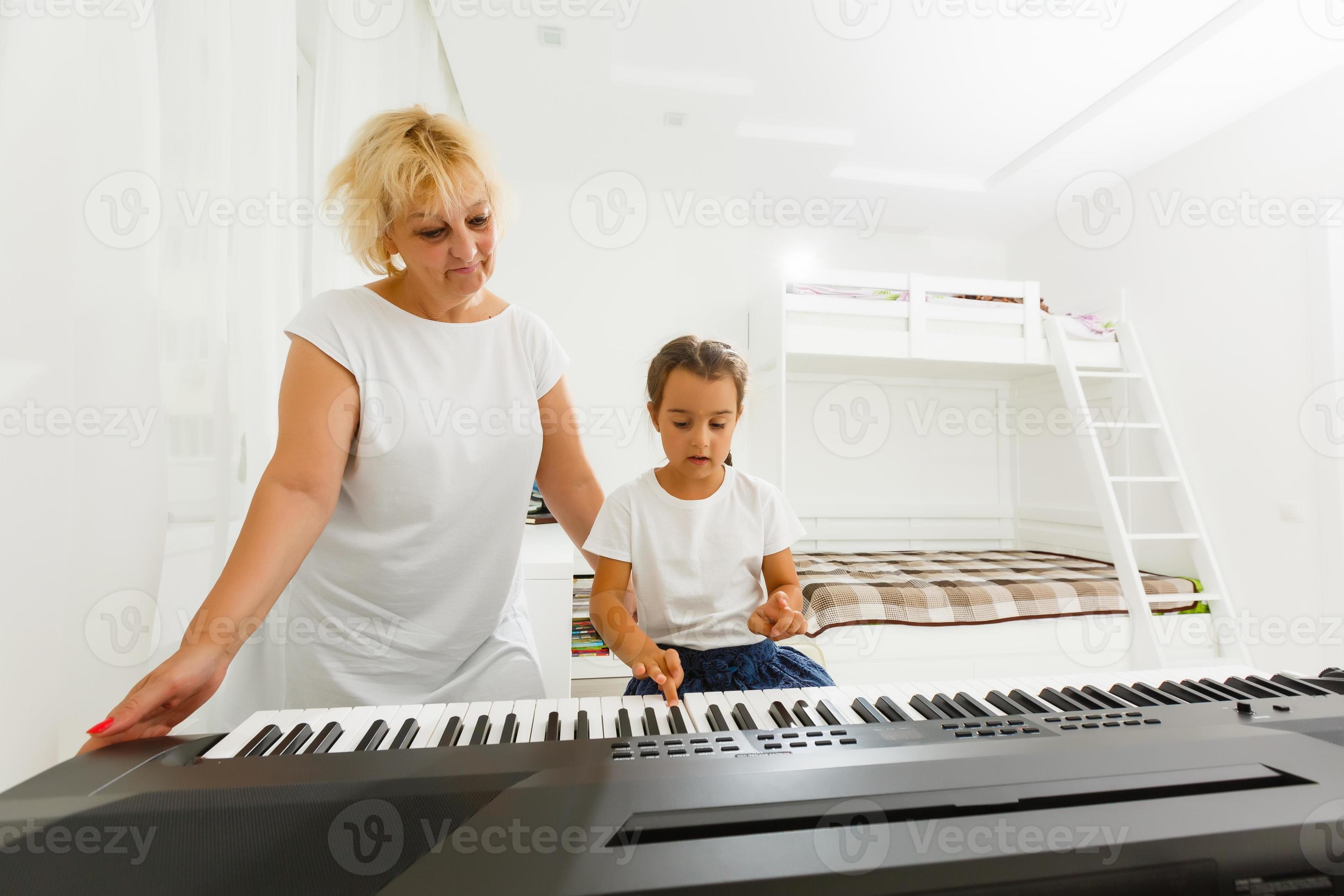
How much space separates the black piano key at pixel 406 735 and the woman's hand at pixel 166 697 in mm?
186

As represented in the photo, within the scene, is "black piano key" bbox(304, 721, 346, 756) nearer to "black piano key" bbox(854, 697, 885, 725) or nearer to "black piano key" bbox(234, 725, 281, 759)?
"black piano key" bbox(234, 725, 281, 759)

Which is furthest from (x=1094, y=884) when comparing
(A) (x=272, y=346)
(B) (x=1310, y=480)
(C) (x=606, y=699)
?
(B) (x=1310, y=480)

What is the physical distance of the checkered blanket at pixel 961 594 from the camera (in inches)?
100.0

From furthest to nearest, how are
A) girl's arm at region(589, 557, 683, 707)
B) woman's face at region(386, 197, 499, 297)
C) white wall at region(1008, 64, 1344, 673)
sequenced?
white wall at region(1008, 64, 1344, 673) < woman's face at region(386, 197, 499, 297) < girl's arm at region(589, 557, 683, 707)

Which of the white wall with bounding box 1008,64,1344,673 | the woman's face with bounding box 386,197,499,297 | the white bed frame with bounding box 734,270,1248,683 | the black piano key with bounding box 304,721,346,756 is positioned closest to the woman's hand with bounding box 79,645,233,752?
the black piano key with bounding box 304,721,346,756

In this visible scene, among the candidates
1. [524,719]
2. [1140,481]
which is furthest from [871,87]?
[524,719]

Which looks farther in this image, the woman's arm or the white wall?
the white wall

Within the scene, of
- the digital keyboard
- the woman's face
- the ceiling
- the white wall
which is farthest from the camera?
the white wall

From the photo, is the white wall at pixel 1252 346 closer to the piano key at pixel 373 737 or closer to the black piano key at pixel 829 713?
the black piano key at pixel 829 713

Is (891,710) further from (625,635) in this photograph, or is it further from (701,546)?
(701,546)

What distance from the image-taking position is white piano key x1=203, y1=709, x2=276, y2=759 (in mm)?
549

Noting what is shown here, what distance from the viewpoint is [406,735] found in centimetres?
60

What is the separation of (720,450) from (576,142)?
2641mm

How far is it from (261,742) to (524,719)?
228 mm
